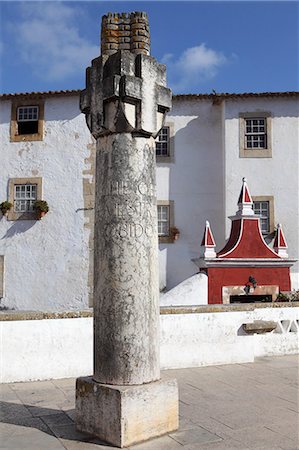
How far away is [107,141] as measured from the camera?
4.91 m

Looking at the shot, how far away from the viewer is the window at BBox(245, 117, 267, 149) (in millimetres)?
17375

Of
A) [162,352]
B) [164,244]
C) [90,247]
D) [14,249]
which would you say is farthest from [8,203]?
[162,352]

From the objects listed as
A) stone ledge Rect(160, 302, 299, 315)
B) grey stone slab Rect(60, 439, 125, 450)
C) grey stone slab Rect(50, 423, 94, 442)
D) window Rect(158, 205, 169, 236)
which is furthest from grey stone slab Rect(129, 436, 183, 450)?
window Rect(158, 205, 169, 236)

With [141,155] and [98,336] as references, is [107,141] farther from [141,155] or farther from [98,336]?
[98,336]

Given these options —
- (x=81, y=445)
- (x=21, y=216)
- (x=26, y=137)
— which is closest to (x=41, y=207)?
(x=21, y=216)

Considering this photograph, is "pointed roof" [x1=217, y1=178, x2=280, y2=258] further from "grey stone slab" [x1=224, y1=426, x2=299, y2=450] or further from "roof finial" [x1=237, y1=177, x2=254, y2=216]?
"grey stone slab" [x1=224, y1=426, x2=299, y2=450]

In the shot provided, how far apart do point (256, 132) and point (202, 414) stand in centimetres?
1349

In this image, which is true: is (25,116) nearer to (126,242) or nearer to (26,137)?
(26,137)

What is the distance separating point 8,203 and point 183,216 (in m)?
5.93

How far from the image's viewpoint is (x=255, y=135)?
17391mm

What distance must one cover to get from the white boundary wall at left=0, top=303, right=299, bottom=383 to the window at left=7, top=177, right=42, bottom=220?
1028cm

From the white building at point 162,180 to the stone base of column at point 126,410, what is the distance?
12044 millimetres

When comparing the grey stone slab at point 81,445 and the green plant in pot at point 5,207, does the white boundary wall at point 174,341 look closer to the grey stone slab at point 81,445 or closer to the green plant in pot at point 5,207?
the grey stone slab at point 81,445

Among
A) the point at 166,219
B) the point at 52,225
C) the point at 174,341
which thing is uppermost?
the point at 166,219
